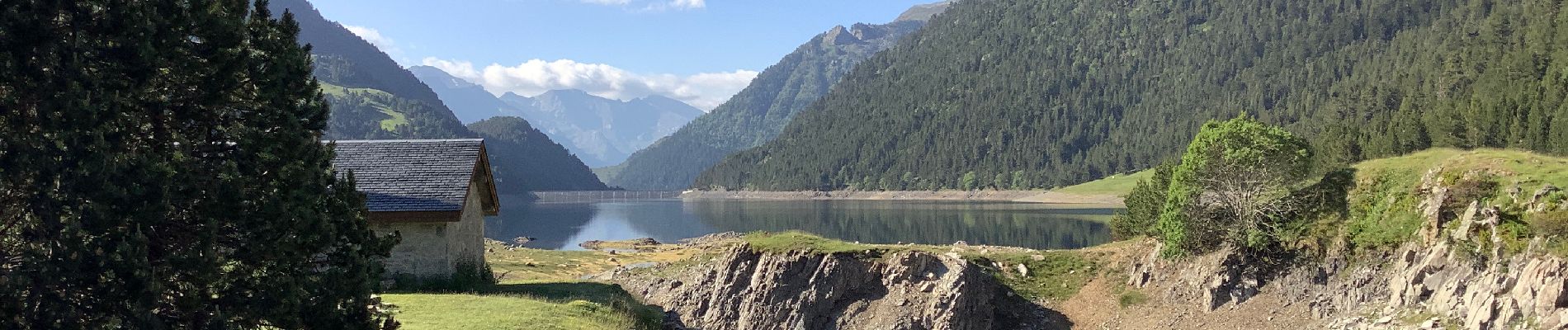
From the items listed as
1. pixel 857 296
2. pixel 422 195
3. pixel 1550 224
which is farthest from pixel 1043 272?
pixel 422 195

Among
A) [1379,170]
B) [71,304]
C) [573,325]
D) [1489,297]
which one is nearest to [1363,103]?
[1379,170]

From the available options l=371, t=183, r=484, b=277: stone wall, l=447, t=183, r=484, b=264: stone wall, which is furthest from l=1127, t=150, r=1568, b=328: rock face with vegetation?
→ l=371, t=183, r=484, b=277: stone wall

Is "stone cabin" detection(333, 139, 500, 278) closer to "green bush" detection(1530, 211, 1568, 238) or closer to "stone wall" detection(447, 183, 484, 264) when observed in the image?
"stone wall" detection(447, 183, 484, 264)

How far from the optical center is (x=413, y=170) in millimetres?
26375

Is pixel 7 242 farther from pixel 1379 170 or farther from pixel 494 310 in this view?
pixel 1379 170

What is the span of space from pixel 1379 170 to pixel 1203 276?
7.84 meters

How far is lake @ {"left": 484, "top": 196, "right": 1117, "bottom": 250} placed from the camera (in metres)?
Result: 95.7

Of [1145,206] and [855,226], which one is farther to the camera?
[855,226]

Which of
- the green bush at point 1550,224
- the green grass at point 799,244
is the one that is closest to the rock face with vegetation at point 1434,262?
the green bush at point 1550,224

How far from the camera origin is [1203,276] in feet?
115

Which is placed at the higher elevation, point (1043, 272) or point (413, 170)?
point (413, 170)

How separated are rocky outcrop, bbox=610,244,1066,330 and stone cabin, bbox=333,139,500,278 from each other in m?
11.5

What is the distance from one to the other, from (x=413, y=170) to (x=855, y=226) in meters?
101

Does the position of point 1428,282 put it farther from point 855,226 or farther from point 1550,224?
point 855,226
